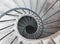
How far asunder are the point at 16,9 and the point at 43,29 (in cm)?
89

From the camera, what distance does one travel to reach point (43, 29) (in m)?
2.88

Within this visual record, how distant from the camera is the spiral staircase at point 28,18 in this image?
7.88ft

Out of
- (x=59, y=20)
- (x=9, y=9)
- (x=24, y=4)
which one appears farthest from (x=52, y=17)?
(x=9, y=9)

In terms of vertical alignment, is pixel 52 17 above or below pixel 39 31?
above

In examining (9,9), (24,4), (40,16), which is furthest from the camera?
(40,16)

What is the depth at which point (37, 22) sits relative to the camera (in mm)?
2871

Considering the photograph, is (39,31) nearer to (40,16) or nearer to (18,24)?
(40,16)

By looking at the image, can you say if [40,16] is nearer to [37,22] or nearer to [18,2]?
[37,22]

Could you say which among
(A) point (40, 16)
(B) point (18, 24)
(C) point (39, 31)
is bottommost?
(C) point (39, 31)

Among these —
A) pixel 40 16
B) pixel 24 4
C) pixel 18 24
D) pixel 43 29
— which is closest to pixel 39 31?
pixel 43 29

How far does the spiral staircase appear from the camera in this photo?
2.40 meters

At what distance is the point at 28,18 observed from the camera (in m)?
2.82

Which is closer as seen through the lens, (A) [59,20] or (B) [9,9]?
(B) [9,9]

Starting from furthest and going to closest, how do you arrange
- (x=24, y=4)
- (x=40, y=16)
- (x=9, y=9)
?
1. (x=40, y=16)
2. (x=24, y=4)
3. (x=9, y=9)
